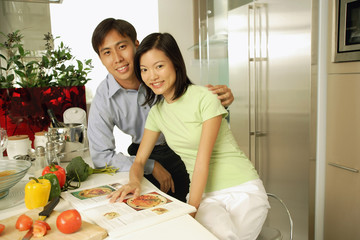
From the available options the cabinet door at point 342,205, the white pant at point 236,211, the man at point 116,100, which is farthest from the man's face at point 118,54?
the cabinet door at point 342,205

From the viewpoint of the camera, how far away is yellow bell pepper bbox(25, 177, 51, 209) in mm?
1070

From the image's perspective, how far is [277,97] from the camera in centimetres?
260

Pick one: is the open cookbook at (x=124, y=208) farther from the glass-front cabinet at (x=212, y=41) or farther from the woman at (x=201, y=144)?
the glass-front cabinet at (x=212, y=41)

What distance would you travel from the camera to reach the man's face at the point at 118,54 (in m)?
1.79

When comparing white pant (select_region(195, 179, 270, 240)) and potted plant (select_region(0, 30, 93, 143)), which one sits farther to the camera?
potted plant (select_region(0, 30, 93, 143))

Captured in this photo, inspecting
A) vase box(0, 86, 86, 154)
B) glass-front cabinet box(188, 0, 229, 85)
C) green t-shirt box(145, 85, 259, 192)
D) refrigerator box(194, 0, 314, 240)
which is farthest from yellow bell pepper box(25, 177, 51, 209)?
glass-front cabinet box(188, 0, 229, 85)

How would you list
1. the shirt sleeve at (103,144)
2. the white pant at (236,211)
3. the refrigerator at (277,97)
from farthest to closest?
the refrigerator at (277,97) < the shirt sleeve at (103,144) < the white pant at (236,211)

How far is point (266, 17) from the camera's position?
8.61ft

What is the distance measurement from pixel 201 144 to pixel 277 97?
1.43 meters

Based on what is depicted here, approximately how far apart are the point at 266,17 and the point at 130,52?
1.33 meters

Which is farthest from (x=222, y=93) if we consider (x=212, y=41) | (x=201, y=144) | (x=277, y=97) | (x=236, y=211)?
(x=212, y=41)

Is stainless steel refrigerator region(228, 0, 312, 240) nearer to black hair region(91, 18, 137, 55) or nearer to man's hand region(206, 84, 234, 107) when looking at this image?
man's hand region(206, 84, 234, 107)

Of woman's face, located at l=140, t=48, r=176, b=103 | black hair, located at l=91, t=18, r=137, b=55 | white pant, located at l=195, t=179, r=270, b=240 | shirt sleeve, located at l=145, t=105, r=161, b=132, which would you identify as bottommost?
white pant, located at l=195, t=179, r=270, b=240

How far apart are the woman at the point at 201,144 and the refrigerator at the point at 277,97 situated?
1078 millimetres
